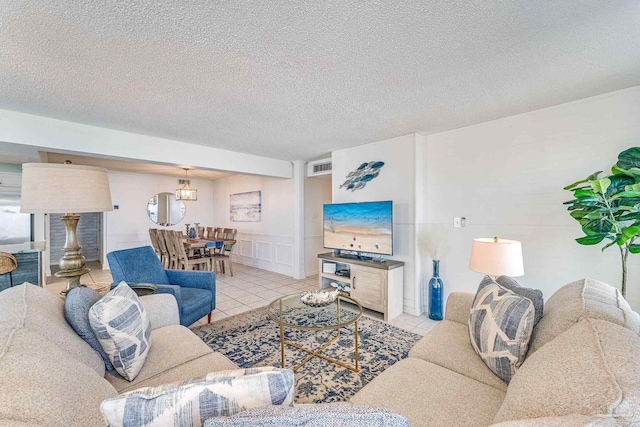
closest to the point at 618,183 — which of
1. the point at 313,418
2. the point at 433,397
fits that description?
the point at 433,397

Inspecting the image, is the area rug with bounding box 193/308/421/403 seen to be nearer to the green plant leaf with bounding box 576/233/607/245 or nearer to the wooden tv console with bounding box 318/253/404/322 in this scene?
the wooden tv console with bounding box 318/253/404/322

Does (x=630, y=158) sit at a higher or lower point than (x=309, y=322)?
higher

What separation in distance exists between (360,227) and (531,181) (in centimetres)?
200

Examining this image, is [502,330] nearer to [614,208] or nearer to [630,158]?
[614,208]

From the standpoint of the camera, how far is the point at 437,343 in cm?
169

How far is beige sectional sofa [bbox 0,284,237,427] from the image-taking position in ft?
2.28

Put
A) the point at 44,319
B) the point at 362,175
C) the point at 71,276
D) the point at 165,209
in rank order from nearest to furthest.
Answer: the point at 44,319
the point at 71,276
the point at 362,175
the point at 165,209

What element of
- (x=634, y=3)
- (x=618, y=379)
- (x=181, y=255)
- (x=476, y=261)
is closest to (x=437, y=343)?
(x=476, y=261)

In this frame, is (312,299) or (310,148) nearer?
(312,299)

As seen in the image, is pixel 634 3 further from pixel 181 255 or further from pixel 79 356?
pixel 181 255

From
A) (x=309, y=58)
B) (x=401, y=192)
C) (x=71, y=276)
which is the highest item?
(x=309, y=58)

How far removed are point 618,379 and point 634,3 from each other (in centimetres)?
189

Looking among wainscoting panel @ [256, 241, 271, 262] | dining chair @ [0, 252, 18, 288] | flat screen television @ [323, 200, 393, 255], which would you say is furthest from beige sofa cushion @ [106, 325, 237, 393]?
wainscoting panel @ [256, 241, 271, 262]

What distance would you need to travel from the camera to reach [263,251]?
621cm
